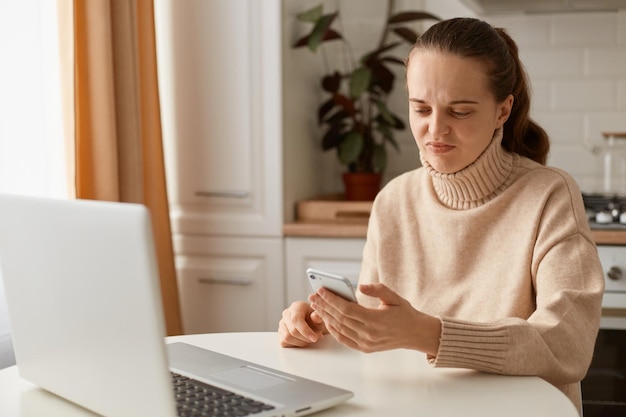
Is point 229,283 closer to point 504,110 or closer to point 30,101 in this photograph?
point 30,101

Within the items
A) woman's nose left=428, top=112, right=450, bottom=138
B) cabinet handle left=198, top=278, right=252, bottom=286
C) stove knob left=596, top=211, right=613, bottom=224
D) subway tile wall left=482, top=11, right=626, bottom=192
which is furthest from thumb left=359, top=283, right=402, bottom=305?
subway tile wall left=482, top=11, right=626, bottom=192

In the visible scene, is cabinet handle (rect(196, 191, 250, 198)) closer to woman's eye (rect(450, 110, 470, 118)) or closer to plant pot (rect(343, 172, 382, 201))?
plant pot (rect(343, 172, 382, 201))

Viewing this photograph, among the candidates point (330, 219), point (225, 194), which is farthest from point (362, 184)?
point (225, 194)

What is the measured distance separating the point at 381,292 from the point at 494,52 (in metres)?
0.55

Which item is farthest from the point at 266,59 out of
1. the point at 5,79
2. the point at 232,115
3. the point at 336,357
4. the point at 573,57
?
the point at 336,357

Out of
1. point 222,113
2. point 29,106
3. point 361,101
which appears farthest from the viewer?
point 361,101

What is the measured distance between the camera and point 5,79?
221cm

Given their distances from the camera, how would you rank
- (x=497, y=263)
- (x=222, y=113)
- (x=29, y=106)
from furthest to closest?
(x=222, y=113) → (x=29, y=106) → (x=497, y=263)

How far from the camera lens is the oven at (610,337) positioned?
7.57 ft

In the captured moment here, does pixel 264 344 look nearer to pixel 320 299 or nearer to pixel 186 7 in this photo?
pixel 320 299

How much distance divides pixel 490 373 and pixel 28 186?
1.47 m

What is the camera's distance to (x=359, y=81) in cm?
273

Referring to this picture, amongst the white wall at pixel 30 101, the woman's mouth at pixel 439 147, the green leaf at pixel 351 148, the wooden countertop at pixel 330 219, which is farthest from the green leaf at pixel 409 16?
the woman's mouth at pixel 439 147

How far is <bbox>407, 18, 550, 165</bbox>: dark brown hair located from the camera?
148cm
